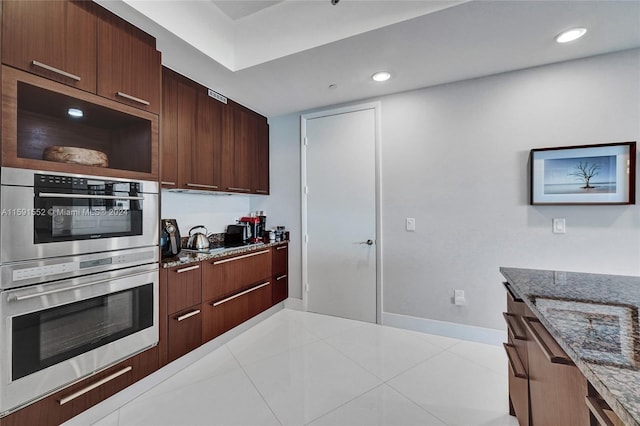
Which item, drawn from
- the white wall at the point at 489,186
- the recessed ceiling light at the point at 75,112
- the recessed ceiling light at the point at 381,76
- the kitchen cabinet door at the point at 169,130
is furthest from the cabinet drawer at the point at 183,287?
the recessed ceiling light at the point at 381,76

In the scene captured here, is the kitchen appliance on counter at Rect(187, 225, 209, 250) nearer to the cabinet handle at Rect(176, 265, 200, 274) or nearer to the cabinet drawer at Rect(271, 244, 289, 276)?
the cabinet handle at Rect(176, 265, 200, 274)

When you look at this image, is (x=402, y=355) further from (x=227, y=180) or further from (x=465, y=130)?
(x=227, y=180)

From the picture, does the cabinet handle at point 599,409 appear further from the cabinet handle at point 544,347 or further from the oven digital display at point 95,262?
the oven digital display at point 95,262

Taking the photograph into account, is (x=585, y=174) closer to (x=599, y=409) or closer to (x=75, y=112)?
(x=599, y=409)

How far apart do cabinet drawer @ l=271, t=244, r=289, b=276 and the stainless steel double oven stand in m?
1.49

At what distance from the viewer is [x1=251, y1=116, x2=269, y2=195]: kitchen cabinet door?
333cm

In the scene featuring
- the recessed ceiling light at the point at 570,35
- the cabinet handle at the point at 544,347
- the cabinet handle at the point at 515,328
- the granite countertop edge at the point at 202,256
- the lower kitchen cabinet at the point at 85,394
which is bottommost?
the lower kitchen cabinet at the point at 85,394

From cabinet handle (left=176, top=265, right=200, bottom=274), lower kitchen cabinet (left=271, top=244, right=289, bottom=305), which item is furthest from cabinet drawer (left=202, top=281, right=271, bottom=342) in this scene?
cabinet handle (left=176, top=265, right=200, bottom=274)

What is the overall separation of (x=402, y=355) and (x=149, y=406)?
1.87m

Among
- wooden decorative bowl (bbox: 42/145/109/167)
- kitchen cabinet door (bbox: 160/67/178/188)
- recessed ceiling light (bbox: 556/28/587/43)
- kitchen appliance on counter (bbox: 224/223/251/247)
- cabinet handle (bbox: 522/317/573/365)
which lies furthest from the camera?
kitchen appliance on counter (bbox: 224/223/251/247)

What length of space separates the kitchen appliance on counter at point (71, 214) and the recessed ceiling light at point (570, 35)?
3.02m

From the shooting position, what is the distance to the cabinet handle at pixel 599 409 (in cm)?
60

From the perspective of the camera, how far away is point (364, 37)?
192 centimetres

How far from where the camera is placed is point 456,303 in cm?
264
